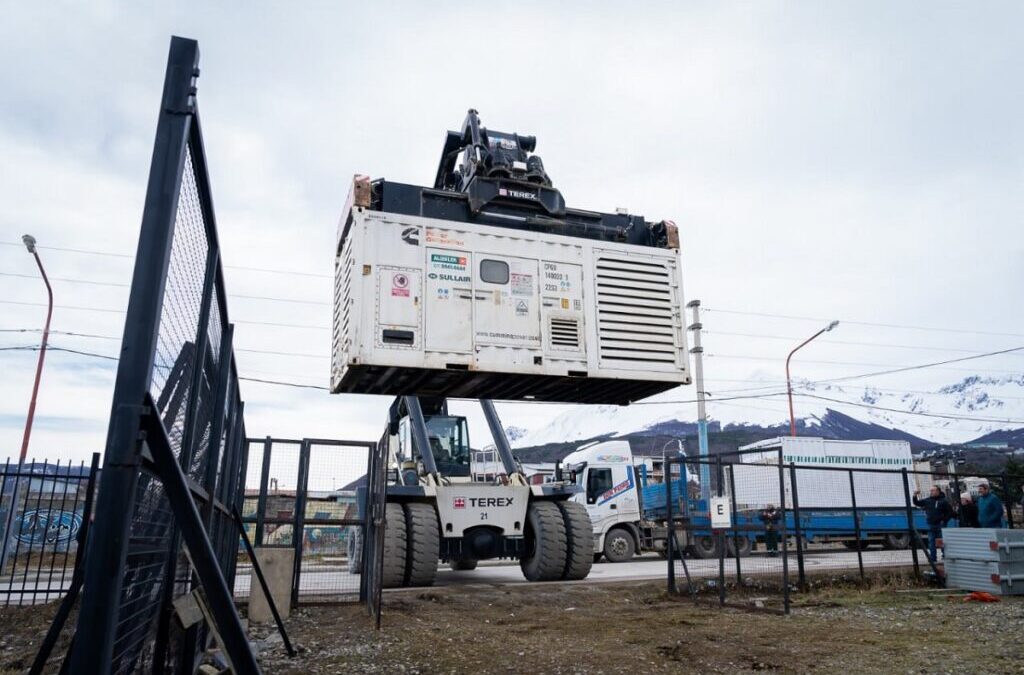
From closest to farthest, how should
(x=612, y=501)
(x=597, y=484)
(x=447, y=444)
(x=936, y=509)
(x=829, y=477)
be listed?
(x=447, y=444) < (x=936, y=509) < (x=612, y=501) < (x=597, y=484) < (x=829, y=477)

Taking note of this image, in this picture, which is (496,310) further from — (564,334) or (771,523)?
(771,523)

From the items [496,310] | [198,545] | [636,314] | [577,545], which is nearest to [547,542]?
[577,545]

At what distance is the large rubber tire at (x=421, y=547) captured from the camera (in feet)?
38.2

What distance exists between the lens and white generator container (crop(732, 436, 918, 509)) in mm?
13109

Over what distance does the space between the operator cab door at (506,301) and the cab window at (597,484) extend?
1384 centimetres

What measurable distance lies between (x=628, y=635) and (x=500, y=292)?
3.72 metres

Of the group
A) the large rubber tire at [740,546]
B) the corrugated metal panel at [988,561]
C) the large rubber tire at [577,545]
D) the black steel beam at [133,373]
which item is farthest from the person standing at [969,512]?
the black steel beam at [133,373]

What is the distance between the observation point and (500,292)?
24.4 ft

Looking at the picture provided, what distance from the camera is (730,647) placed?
709cm

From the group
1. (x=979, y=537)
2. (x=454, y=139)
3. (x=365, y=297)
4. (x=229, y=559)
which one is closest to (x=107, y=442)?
(x=365, y=297)

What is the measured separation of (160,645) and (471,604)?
7.21m

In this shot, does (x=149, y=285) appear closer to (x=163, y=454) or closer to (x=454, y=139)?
(x=163, y=454)

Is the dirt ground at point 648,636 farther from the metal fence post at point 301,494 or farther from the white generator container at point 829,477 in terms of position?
the white generator container at point 829,477

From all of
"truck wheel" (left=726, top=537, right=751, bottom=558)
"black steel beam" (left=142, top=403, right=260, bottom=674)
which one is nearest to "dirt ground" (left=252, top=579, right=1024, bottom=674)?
"truck wheel" (left=726, top=537, right=751, bottom=558)
